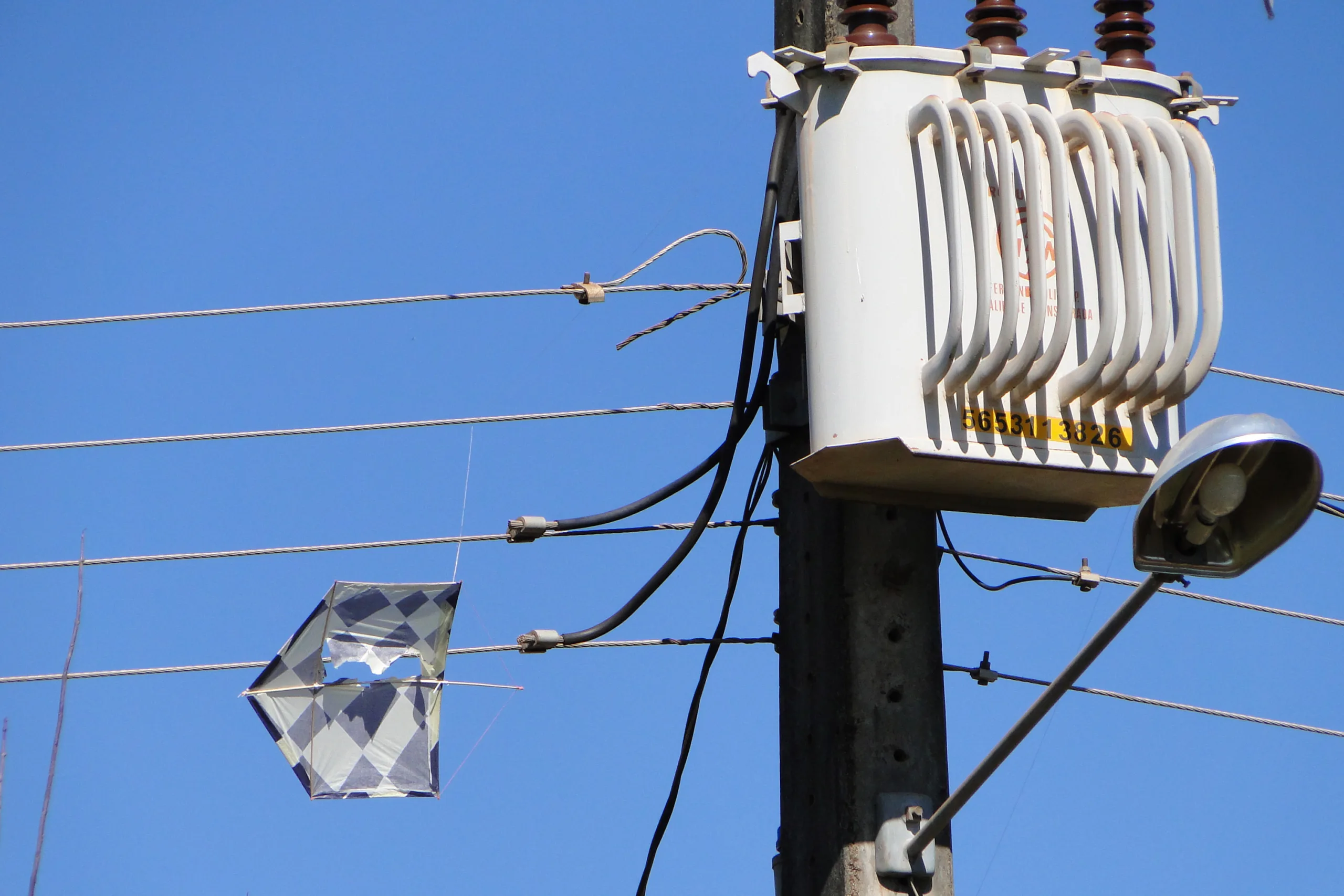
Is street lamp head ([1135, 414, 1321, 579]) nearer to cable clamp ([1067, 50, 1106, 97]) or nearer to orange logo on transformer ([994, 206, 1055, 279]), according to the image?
orange logo on transformer ([994, 206, 1055, 279])

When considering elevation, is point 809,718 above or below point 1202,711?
above

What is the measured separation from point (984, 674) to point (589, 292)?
1.85 metres

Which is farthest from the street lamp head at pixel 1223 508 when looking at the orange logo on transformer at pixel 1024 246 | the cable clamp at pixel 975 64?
the cable clamp at pixel 975 64

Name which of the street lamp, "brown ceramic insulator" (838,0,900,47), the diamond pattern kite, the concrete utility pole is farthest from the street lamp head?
the diamond pattern kite

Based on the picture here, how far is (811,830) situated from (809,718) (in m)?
0.28

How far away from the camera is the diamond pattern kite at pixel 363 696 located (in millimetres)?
5234

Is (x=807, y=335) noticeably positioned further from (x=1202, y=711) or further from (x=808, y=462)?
(x=1202, y=711)

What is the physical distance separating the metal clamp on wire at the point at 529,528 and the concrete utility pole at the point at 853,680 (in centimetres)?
83

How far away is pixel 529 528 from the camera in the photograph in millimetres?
4898

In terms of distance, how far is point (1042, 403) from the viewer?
3.98m

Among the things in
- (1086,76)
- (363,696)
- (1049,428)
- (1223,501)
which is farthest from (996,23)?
(363,696)

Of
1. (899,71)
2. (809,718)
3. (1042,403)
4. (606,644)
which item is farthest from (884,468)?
(606,644)

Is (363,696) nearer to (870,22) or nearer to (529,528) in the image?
(529,528)

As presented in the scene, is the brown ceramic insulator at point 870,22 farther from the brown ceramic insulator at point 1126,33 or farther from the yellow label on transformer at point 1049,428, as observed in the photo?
the yellow label on transformer at point 1049,428
